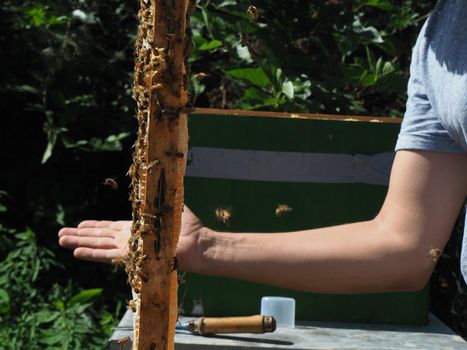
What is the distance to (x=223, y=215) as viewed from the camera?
221cm

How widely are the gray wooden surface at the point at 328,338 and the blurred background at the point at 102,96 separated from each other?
55 centimetres

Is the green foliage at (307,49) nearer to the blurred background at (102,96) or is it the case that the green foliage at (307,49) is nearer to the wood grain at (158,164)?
the blurred background at (102,96)

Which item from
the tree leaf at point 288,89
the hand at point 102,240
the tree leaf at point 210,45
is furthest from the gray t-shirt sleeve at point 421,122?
the tree leaf at point 210,45

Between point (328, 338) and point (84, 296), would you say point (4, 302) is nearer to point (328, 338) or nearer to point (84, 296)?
point (84, 296)

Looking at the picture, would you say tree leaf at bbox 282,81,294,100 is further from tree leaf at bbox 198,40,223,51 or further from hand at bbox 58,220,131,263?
hand at bbox 58,220,131,263

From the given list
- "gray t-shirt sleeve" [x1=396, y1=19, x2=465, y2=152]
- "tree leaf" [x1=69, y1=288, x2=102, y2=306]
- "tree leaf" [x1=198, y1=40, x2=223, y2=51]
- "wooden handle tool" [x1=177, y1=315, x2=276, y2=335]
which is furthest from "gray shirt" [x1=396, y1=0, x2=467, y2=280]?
"tree leaf" [x1=69, y1=288, x2=102, y2=306]

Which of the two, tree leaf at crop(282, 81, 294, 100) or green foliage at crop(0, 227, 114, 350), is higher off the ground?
tree leaf at crop(282, 81, 294, 100)

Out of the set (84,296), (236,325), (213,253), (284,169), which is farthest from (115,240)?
(84,296)

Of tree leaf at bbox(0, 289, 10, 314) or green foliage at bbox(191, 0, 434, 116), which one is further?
tree leaf at bbox(0, 289, 10, 314)

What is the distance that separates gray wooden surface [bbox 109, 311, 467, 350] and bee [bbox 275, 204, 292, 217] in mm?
265

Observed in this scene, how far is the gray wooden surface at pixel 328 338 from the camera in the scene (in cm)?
196

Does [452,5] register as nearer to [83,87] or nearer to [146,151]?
[146,151]

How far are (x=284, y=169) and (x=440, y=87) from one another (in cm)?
105

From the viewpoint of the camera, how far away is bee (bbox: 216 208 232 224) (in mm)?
2199
